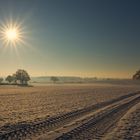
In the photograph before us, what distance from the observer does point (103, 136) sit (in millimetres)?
13055

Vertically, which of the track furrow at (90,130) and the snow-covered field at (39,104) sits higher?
the snow-covered field at (39,104)

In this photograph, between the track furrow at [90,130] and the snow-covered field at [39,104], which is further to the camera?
the snow-covered field at [39,104]

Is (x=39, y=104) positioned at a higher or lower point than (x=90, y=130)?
higher

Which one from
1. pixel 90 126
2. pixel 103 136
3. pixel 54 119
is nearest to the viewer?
pixel 103 136

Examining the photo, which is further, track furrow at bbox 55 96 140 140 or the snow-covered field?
the snow-covered field

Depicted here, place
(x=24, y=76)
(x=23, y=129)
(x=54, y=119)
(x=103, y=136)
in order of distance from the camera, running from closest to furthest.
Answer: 1. (x=103, y=136)
2. (x=23, y=129)
3. (x=54, y=119)
4. (x=24, y=76)

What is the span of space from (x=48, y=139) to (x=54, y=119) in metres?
6.24

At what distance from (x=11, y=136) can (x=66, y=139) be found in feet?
8.57

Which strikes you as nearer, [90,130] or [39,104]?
[90,130]

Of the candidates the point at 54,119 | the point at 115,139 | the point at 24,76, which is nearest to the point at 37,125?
the point at 54,119

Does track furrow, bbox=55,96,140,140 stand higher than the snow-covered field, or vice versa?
the snow-covered field

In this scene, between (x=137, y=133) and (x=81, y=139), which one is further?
(x=137, y=133)

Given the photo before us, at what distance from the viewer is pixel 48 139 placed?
12141mm

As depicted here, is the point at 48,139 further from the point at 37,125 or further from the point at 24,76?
the point at 24,76
